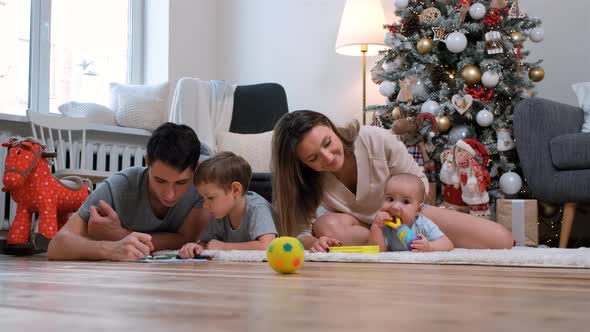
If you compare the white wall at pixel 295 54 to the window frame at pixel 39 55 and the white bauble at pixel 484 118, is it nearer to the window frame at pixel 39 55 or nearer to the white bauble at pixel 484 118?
the white bauble at pixel 484 118

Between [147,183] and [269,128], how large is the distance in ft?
5.71

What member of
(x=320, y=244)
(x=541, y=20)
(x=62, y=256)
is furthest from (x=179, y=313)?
(x=541, y=20)

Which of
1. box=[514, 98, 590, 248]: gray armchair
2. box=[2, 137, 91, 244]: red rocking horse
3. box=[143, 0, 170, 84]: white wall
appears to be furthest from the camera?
box=[143, 0, 170, 84]: white wall

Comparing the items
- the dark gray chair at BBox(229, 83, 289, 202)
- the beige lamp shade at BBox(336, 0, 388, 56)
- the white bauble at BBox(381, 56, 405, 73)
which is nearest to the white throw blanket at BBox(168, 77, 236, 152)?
the dark gray chair at BBox(229, 83, 289, 202)

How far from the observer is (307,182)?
7.33ft

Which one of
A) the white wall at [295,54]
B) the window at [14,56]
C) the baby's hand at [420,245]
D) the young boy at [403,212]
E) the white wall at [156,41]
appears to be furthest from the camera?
the white wall at [156,41]

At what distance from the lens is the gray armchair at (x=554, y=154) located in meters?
3.01

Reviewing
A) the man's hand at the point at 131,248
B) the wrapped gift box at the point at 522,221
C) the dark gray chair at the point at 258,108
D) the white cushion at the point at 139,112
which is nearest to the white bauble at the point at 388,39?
the dark gray chair at the point at 258,108

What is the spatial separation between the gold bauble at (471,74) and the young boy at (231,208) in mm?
1796

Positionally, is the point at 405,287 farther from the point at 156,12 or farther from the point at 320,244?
the point at 156,12

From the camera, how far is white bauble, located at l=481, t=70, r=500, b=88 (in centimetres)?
355

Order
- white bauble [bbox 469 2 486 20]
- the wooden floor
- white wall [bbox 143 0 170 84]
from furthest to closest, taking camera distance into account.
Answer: white wall [bbox 143 0 170 84], white bauble [bbox 469 2 486 20], the wooden floor

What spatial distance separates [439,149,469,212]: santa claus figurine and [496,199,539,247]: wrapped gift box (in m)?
0.20

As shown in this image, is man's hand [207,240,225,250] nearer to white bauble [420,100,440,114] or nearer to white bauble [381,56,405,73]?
white bauble [420,100,440,114]
